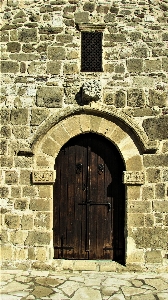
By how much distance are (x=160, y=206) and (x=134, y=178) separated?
59 cm

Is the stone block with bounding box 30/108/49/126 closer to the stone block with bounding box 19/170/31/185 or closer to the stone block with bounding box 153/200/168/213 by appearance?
the stone block with bounding box 19/170/31/185

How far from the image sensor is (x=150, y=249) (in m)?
4.58

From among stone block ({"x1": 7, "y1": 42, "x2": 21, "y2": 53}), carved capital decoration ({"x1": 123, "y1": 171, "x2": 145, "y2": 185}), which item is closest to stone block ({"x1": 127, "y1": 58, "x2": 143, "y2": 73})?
carved capital decoration ({"x1": 123, "y1": 171, "x2": 145, "y2": 185})

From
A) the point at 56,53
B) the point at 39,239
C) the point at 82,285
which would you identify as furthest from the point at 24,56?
the point at 82,285

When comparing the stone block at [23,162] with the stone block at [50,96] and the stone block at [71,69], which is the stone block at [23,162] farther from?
the stone block at [71,69]

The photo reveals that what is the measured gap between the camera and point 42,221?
462 centimetres

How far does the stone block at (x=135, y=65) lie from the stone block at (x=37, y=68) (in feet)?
4.47

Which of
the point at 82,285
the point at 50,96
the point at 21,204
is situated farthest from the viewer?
the point at 50,96

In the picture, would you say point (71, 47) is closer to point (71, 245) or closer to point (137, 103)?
point (137, 103)

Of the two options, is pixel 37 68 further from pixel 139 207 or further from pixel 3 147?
pixel 139 207

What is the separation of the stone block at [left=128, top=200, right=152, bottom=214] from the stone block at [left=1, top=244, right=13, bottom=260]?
1.93 metres

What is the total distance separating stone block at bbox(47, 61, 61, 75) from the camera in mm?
4809

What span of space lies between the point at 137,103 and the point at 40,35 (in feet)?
6.31

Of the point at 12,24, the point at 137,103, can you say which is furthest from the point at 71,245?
the point at 12,24
